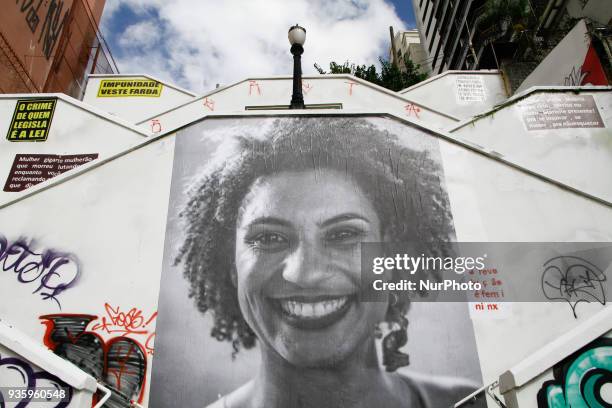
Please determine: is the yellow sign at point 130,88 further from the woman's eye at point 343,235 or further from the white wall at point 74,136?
the woman's eye at point 343,235

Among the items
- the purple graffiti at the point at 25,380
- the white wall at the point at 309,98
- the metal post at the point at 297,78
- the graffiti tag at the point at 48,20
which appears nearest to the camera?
the purple graffiti at the point at 25,380

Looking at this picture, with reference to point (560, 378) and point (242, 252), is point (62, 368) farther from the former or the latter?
point (560, 378)

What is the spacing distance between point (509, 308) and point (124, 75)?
1461 centimetres

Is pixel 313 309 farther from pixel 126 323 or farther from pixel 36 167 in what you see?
pixel 36 167

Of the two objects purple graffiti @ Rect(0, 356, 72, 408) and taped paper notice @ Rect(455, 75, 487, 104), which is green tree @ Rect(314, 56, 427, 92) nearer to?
taped paper notice @ Rect(455, 75, 487, 104)

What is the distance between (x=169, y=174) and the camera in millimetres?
6539

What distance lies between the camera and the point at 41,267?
19.2 ft

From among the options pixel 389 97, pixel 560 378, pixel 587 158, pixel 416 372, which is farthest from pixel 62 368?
pixel 389 97

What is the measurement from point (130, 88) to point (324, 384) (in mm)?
13265

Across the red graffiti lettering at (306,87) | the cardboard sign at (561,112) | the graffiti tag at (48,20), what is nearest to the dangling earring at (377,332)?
the cardboard sign at (561,112)

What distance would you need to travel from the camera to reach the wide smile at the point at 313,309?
564 cm

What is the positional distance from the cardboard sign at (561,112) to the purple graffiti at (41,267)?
8.40 meters

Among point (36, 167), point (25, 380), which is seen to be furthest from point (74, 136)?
point (25, 380)

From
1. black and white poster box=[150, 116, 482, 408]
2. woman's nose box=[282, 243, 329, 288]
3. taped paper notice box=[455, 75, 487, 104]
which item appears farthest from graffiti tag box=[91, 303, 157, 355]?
taped paper notice box=[455, 75, 487, 104]
